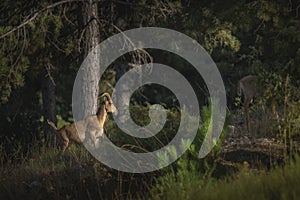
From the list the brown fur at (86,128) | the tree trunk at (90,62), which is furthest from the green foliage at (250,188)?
the tree trunk at (90,62)

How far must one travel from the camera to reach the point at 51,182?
34.5 feet

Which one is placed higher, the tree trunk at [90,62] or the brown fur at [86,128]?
the tree trunk at [90,62]

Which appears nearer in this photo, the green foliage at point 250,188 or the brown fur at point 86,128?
the green foliage at point 250,188

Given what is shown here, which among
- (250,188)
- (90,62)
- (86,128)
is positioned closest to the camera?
(250,188)

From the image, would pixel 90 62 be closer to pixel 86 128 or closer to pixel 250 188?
pixel 86 128

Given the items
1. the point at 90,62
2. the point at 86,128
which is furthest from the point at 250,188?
the point at 90,62

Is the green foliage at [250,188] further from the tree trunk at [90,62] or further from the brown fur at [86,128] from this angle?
the tree trunk at [90,62]

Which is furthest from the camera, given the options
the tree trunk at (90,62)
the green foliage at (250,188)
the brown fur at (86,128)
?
the tree trunk at (90,62)

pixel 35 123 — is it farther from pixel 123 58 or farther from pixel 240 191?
pixel 240 191

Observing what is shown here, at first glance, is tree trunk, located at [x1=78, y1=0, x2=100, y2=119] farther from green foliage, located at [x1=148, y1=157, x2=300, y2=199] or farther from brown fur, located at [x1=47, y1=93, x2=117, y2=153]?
green foliage, located at [x1=148, y1=157, x2=300, y2=199]

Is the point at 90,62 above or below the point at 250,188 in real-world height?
above

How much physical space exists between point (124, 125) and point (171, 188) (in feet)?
9.42

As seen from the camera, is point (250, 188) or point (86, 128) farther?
point (86, 128)

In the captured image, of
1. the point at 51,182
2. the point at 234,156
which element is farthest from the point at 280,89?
the point at 51,182
